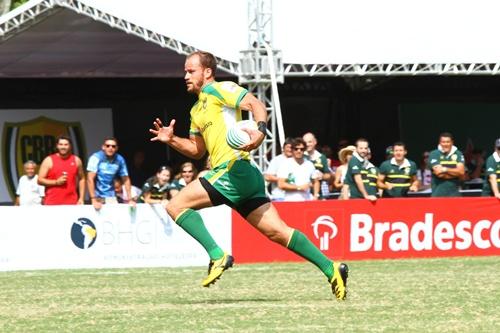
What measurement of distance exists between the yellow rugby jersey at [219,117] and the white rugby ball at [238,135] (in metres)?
0.26

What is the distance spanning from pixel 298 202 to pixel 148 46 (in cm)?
657

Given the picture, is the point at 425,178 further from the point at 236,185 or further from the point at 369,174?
the point at 236,185

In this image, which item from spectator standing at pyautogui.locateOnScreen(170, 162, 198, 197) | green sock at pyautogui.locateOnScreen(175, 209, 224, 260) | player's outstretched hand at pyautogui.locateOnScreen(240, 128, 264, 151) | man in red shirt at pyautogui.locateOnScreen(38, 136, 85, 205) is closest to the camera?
player's outstretched hand at pyautogui.locateOnScreen(240, 128, 264, 151)

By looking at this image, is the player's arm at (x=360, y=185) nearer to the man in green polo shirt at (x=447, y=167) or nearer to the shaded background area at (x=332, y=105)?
the man in green polo shirt at (x=447, y=167)

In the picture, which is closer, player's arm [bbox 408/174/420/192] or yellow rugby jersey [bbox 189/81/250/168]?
yellow rugby jersey [bbox 189/81/250/168]

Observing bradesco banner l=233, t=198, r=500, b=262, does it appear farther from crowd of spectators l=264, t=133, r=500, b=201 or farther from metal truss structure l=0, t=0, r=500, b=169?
metal truss structure l=0, t=0, r=500, b=169

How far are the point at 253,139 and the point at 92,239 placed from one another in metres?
8.06

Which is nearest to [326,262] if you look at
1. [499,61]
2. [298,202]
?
[298,202]

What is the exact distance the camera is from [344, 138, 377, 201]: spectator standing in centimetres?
1792

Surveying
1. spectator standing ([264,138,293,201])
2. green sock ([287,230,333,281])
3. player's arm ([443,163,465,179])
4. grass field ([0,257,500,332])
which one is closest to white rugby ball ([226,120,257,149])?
green sock ([287,230,333,281])

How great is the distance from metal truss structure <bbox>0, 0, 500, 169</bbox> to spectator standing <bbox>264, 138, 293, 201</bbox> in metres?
0.75

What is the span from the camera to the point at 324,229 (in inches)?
685

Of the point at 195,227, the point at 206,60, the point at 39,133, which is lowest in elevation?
the point at 195,227

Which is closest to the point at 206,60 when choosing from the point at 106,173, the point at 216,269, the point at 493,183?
the point at 216,269
